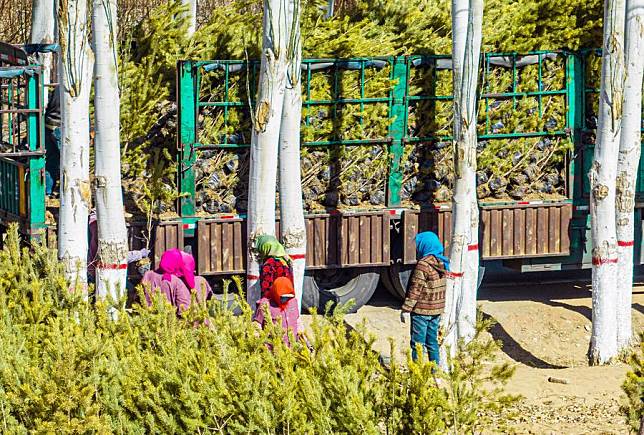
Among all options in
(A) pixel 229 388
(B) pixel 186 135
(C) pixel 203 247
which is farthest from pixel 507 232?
(A) pixel 229 388

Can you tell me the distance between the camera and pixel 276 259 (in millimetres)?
8562

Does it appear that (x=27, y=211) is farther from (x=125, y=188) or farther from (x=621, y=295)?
(x=621, y=295)

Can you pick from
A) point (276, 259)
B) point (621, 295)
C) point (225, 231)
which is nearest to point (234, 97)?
point (225, 231)

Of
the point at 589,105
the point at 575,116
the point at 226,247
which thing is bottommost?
the point at 226,247

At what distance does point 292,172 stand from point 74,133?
1.85m

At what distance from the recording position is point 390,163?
12195 millimetres

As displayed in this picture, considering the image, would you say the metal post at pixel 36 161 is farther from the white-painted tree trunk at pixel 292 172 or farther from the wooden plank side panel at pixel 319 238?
the wooden plank side panel at pixel 319 238

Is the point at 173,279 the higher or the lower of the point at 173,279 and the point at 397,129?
the lower

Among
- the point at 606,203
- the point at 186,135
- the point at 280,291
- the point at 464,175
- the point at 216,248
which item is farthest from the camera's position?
the point at 216,248

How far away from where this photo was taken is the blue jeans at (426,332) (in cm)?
994

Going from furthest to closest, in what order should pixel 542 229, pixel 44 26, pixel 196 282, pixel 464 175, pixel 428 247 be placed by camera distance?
1. pixel 44 26
2. pixel 542 229
3. pixel 464 175
4. pixel 428 247
5. pixel 196 282

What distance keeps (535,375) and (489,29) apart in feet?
12.4

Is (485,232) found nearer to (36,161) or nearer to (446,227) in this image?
(446,227)

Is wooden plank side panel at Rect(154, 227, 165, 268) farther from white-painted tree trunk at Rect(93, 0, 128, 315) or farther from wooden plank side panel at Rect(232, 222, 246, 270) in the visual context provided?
white-painted tree trunk at Rect(93, 0, 128, 315)
